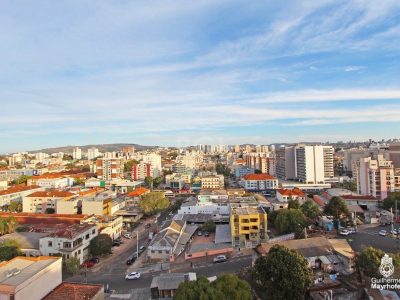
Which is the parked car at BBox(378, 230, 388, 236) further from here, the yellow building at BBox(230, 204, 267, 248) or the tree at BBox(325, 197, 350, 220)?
the yellow building at BBox(230, 204, 267, 248)

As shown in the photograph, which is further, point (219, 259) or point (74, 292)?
point (219, 259)

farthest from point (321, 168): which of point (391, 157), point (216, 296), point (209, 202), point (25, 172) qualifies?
point (25, 172)

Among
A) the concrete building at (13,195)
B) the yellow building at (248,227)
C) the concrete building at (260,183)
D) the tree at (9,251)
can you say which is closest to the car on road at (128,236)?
the tree at (9,251)

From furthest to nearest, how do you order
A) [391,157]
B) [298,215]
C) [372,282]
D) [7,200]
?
[391,157] → [7,200] → [298,215] → [372,282]

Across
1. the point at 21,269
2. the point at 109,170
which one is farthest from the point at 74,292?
the point at 109,170

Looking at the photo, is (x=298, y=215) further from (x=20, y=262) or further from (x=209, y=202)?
(x=20, y=262)

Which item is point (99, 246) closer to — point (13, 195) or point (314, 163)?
point (13, 195)

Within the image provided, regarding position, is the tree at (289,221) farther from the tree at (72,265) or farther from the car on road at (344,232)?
the tree at (72,265)
